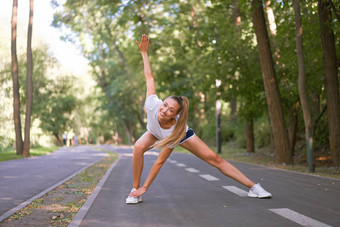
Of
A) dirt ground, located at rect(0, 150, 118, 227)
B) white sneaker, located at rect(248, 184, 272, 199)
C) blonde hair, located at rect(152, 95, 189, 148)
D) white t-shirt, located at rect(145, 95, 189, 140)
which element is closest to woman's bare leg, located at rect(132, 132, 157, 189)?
white t-shirt, located at rect(145, 95, 189, 140)

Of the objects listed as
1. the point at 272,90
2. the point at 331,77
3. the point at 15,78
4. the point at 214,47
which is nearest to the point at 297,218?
the point at 331,77

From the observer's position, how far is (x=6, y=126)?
32.1 metres

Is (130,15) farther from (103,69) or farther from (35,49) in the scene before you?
(103,69)

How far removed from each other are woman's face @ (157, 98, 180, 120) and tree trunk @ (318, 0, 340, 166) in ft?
31.4

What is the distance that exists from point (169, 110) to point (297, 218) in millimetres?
2208

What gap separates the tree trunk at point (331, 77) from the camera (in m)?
14.7

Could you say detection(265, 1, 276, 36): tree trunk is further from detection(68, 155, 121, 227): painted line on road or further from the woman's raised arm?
the woman's raised arm

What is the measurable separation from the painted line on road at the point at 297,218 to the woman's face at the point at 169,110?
1.90 metres

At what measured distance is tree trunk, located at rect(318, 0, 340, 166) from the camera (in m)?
14.7

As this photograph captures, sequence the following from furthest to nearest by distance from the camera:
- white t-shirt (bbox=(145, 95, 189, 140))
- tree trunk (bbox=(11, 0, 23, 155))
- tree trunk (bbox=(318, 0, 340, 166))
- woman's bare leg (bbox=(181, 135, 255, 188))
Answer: tree trunk (bbox=(11, 0, 23, 155)) → tree trunk (bbox=(318, 0, 340, 166)) → woman's bare leg (bbox=(181, 135, 255, 188)) → white t-shirt (bbox=(145, 95, 189, 140))

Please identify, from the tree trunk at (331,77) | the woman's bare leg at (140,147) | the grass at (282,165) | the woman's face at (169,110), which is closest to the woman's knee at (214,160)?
the woman's bare leg at (140,147)

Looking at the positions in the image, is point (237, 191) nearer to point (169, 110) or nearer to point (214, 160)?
point (214, 160)

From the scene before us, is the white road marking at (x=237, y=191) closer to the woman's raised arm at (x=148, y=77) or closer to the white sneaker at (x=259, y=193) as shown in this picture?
the white sneaker at (x=259, y=193)

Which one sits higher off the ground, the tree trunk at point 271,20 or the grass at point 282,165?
the tree trunk at point 271,20
